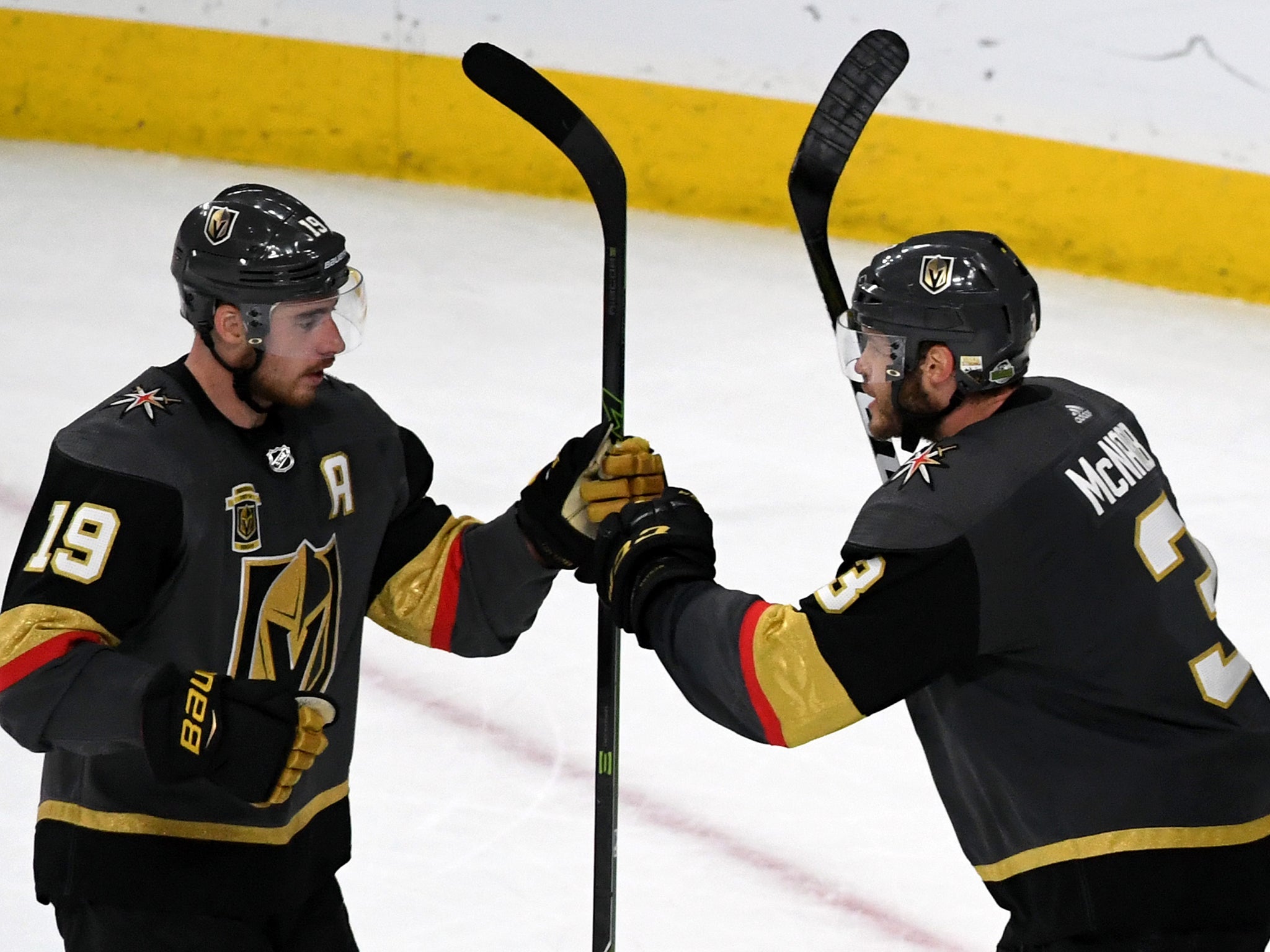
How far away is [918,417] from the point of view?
8.04ft

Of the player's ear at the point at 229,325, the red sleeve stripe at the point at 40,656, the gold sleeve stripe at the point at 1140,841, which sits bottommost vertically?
the gold sleeve stripe at the point at 1140,841

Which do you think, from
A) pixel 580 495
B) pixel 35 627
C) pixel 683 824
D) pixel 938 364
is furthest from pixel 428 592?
pixel 683 824

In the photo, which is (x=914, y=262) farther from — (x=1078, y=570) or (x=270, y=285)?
(x=270, y=285)

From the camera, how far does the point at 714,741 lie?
394cm

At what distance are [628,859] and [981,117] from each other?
3637 mm

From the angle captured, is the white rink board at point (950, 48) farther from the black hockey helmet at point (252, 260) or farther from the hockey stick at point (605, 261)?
the black hockey helmet at point (252, 260)

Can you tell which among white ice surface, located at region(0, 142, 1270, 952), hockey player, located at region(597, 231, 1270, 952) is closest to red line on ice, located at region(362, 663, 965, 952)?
white ice surface, located at region(0, 142, 1270, 952)

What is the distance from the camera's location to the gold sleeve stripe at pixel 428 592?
8.68ft

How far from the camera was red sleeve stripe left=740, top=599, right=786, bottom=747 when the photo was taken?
2312 millimetres

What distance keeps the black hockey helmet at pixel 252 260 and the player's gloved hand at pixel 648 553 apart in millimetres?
481

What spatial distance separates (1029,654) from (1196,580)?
0.82 feet

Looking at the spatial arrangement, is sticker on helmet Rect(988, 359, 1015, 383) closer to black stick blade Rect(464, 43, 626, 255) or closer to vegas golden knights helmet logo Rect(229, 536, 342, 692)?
black stick blade Rect(464, 43, 626, 255)

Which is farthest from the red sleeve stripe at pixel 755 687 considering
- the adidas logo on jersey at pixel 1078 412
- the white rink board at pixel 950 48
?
the white rink board at pixel 950 48

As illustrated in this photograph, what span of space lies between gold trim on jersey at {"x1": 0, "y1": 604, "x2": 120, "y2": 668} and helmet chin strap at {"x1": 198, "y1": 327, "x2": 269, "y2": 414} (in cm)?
34
